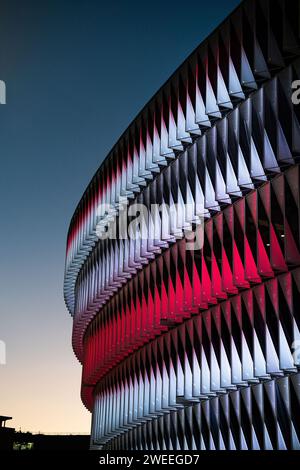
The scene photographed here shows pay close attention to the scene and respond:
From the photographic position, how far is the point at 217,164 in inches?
→ 1256

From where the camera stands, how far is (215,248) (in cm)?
3219

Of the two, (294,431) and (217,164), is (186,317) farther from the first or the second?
(294,431)

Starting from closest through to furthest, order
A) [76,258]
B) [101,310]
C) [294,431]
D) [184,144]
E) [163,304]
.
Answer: [294,431] < [184,144] < [163,304] < [101,310] < [76,258]

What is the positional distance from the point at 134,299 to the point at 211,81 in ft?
47.1

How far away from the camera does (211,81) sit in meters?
32.2

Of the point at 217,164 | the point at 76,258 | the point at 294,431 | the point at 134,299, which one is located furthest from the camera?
the point at 76,258

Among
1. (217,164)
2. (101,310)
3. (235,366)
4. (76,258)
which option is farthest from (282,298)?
(76,258)

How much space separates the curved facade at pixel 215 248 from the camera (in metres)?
27.7

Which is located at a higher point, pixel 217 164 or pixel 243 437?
pixel 217 164

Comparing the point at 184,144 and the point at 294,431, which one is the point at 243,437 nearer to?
the point at 294,431

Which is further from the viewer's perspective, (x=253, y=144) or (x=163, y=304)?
(x=163, y=304)

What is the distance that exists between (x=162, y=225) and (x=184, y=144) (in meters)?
4.11

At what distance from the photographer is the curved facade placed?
27.7 metres

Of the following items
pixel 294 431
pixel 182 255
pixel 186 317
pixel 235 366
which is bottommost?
pixel 294 431
